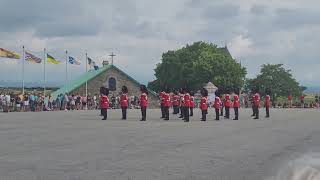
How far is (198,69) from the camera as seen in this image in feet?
306

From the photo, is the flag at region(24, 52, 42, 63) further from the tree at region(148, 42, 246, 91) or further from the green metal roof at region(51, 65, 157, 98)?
the tree at region(148, 42, 246, 91)

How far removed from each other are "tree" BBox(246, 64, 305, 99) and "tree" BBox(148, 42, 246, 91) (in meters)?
10.4

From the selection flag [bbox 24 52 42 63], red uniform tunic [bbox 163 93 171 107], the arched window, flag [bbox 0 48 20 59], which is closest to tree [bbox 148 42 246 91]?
the arched window

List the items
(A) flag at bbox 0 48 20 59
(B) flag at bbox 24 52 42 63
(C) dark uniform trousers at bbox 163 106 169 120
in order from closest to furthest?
(C) dark uniform trousers at bbox 163 106 169 120, (A) flag at bbox 0 48 20 59, (B) flag at bbox 24 52 42 63

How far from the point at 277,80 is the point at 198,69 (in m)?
23.7

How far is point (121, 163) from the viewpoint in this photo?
31.6ft

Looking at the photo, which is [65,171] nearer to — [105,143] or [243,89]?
[105,143]

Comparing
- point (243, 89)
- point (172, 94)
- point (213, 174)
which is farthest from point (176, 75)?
point (213, 174)

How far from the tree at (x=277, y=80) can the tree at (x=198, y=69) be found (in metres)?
10.4

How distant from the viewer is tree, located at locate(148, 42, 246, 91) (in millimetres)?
92938

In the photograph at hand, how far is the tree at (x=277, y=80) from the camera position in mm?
108438

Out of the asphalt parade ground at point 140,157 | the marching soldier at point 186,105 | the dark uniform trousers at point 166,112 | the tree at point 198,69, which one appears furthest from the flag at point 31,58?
the tree at point 198,69

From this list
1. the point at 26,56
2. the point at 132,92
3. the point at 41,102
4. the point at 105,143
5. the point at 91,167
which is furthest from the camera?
the point at 132,92

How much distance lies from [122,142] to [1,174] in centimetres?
652
